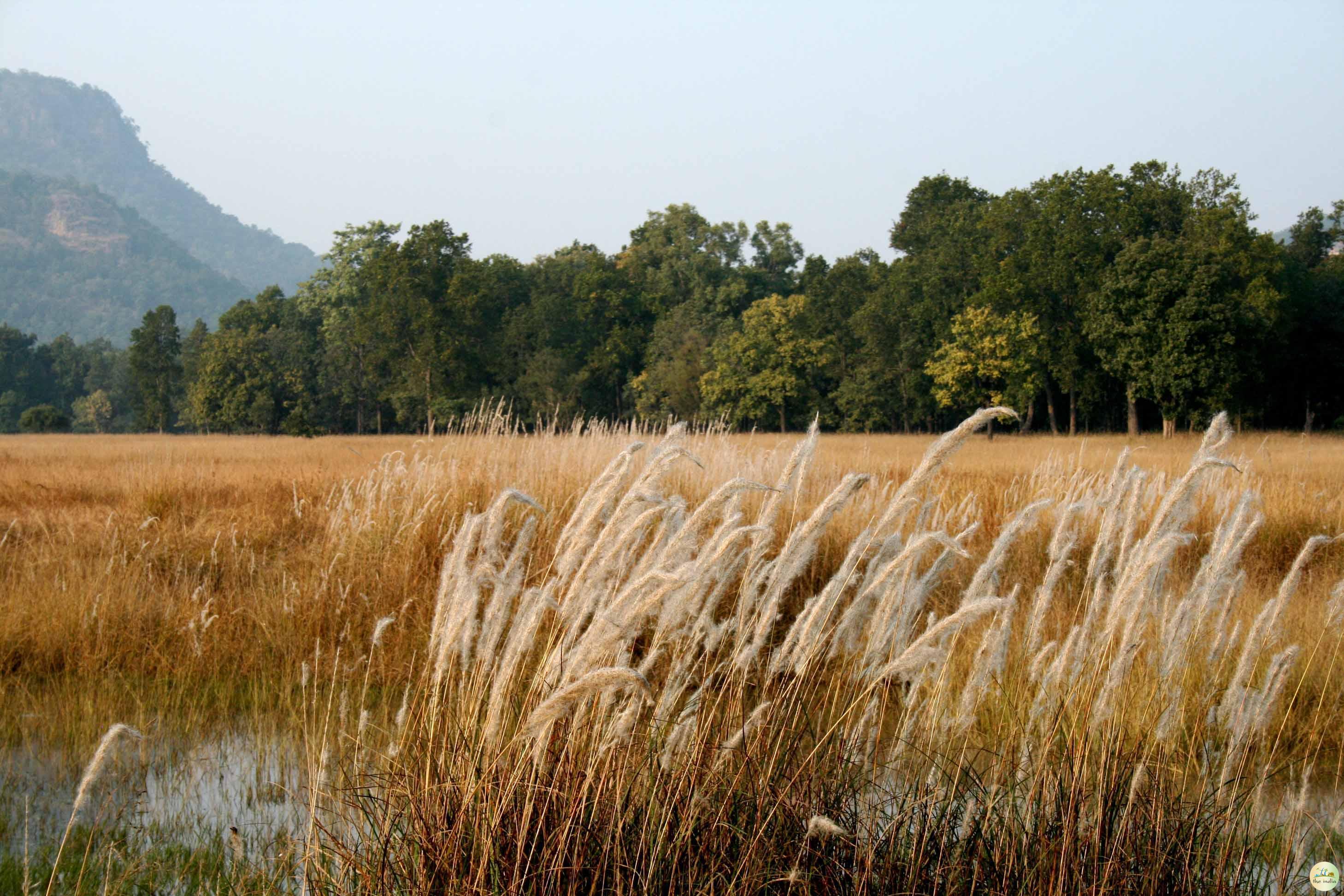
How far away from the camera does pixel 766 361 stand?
43.1 m

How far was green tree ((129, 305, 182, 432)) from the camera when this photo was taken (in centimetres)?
4812

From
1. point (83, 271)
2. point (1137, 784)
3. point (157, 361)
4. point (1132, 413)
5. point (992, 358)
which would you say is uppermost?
point (83, 271)

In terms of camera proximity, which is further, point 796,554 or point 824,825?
point 796,554

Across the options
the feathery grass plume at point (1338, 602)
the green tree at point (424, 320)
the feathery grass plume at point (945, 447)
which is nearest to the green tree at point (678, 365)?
the green tree at point (424, 320)

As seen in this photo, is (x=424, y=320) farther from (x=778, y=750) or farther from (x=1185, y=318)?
(x=778, y=750)

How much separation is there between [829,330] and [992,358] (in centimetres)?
1138

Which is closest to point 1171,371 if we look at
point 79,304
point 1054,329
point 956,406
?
point 1054,329

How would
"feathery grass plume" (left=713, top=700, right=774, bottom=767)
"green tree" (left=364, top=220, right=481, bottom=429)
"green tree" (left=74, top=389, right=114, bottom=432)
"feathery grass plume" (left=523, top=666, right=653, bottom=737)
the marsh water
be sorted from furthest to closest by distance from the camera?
"green tree" (left=74, top=389, right=114, bottom=432) < "green tree" (left=364, top=220, right=481, bottom=429) < the marsh water < "feathery grass plume" (left=713, top=700, right=774, bottom=767) < "feathery grass plume" (left=523, top=666, right=653, bottom=737)

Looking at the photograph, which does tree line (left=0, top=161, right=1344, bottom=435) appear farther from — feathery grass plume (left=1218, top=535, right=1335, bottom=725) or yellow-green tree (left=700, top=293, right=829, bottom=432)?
feathery grass plume (left=1218, top=535, right=1335, bottom=725)

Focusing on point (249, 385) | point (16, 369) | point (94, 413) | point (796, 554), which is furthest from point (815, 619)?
point (16, 369)

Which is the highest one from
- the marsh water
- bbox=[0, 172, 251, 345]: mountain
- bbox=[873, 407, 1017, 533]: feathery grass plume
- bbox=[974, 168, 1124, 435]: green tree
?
bbox=[0, 172, 251, 345]: mountain

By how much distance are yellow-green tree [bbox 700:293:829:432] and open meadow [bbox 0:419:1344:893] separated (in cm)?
3735

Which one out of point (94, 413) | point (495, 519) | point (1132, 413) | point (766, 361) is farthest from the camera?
point (94, 413)

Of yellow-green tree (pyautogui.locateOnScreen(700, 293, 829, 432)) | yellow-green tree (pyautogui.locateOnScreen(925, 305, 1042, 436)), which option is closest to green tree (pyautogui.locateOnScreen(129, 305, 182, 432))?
yellow-green tree (pyautogui.locateOnScreen(700, 293, 829, 432))
